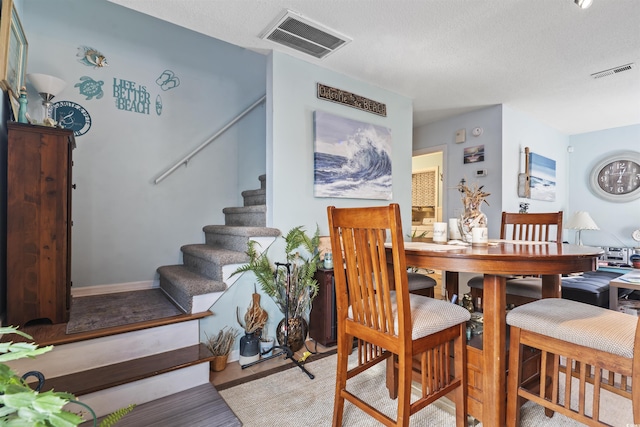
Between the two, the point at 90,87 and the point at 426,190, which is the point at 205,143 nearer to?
the point at 90,87

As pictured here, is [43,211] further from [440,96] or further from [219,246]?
[440,96]

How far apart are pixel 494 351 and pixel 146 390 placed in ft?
6.14

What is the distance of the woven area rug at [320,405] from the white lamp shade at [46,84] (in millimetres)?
2520

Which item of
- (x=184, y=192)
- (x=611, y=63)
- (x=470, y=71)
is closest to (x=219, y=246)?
(x=184, y=192)

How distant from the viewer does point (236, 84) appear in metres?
3.77

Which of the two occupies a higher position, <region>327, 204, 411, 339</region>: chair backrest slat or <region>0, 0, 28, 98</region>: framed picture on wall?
<region>0, 0, 28, 98</region>: framed picture on wall

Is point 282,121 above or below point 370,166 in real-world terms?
above

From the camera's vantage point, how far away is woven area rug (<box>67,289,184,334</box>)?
2.00m

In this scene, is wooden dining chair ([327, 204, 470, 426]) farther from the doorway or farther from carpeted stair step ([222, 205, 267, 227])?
the doorway

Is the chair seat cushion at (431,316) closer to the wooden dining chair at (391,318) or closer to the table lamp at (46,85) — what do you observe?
the wooden dining chair at (391,318)

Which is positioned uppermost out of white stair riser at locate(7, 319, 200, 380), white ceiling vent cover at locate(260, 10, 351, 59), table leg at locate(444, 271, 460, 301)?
white ceiling vent cover at locate(260, 10, 351, 59)

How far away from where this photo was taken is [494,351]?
4.76ft

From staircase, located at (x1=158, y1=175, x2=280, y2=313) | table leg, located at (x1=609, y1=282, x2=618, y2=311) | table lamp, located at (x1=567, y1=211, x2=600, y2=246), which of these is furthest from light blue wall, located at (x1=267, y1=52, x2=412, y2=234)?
table lamp, located at (x1=567, y1=211, x2=600, y2=246)

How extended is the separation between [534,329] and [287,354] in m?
1.64
